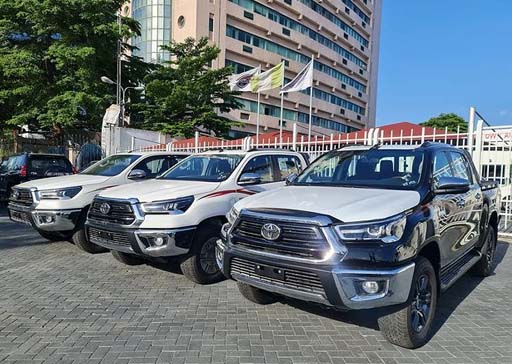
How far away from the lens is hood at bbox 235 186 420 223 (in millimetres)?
3510

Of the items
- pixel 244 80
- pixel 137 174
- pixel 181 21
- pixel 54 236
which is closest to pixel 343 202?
pixel 137 174

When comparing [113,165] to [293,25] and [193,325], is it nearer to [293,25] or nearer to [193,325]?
[193,325]

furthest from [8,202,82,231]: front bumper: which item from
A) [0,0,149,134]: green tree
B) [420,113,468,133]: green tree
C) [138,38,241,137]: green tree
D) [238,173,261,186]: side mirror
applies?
[420,113,468,133]: green tree

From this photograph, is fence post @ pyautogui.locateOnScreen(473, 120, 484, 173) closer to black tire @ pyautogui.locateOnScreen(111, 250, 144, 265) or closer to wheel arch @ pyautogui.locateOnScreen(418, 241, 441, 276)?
wheel arch @ pyautogui.locateOnScreen(418, 241, 441, 276)

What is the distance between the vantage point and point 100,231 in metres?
5.71

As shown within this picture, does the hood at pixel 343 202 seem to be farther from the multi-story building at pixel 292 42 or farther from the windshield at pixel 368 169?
the multi-story building at pixel 292 42

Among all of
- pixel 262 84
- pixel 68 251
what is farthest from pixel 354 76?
pixel 68 251

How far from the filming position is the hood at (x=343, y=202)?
3.51 m

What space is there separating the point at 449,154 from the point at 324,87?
6032 centimetres

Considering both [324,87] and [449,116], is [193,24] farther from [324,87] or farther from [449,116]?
[449,116]

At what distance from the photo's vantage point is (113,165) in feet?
27.7

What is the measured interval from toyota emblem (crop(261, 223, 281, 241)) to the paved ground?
0.98m

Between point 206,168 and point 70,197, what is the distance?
2397 mm

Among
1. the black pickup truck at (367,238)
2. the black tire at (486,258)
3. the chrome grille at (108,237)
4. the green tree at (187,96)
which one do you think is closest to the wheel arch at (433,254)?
the black pickup truck at (367,238)
